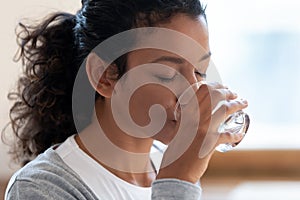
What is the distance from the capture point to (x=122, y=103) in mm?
898

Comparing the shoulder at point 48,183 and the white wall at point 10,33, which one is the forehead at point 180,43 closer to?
the shoulder at point 48,183

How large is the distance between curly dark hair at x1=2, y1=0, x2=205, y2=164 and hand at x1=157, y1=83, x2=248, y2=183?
143mm

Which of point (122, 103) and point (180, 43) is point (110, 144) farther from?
point (180, 43)

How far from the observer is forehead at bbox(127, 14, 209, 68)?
2.78 feet

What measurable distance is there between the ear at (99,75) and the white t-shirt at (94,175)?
10 centimetres

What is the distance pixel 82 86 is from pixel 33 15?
545 mm

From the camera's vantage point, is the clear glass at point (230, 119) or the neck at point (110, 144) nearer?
the clear glass at point (230, 119)

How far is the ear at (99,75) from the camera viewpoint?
898 millimetres

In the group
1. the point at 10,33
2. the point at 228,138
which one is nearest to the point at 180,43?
the point at 228,138

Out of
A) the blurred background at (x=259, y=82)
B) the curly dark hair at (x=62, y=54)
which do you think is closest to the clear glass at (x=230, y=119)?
the curly dark hair at (x=62, y=54)

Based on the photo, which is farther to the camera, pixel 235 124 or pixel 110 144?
pixel 110 144

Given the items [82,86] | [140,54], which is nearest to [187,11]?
[140,54]

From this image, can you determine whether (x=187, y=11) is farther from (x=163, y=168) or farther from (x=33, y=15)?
(x=33, y=15)

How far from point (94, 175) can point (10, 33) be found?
0.66 m
